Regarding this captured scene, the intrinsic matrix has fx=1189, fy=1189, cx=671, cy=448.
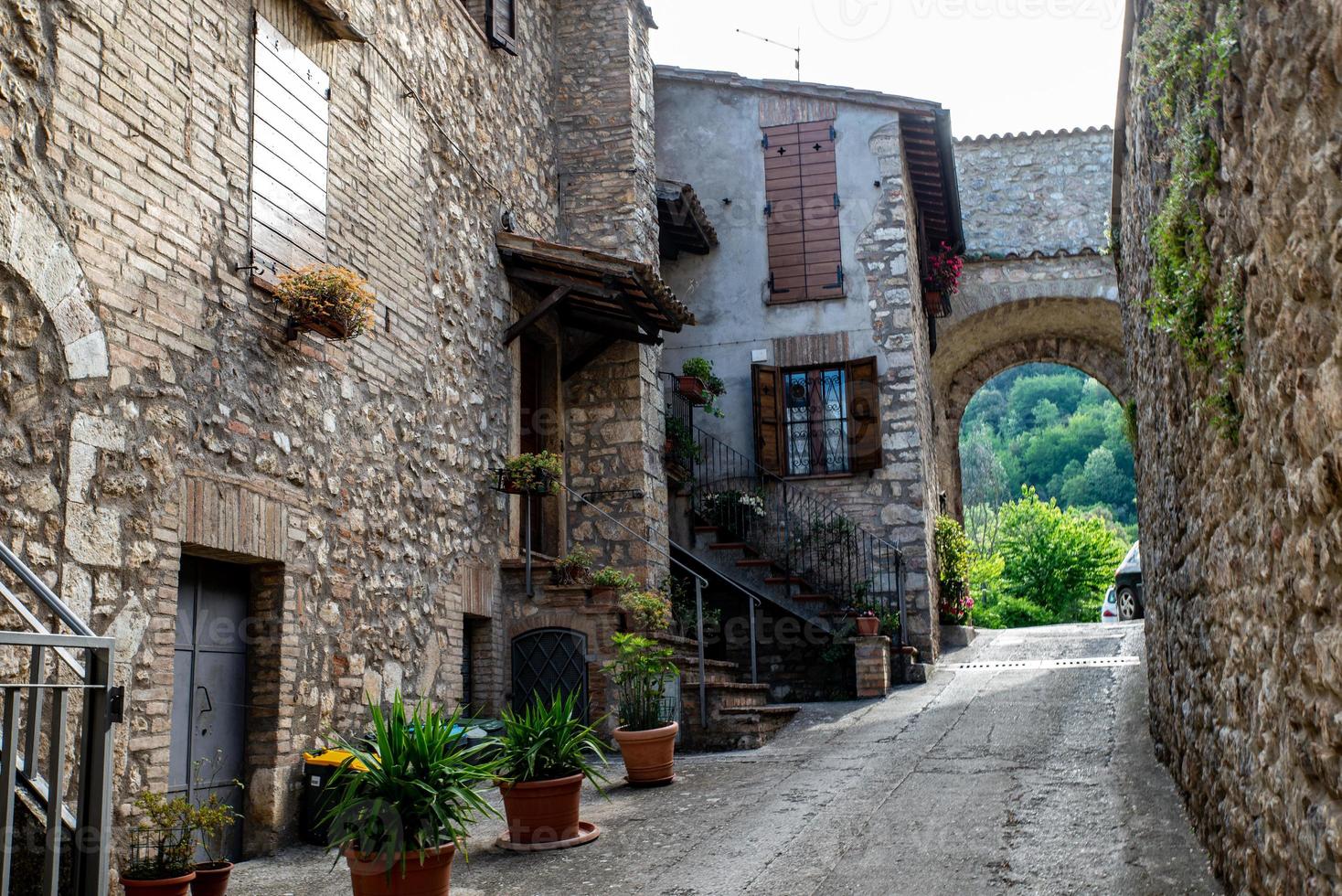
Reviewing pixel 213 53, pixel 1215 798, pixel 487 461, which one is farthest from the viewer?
pixel 487 461

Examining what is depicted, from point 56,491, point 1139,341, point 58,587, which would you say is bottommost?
point 58,587

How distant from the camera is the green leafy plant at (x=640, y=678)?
7.79 meters

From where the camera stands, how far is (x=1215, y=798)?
15.1 ft

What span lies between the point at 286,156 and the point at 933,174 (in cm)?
932

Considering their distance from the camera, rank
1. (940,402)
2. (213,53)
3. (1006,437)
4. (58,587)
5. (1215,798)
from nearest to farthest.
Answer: (1215,798)
(58,587)
(213,53)
(940,402)
(1006,437)

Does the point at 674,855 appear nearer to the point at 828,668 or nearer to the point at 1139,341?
the point at 1139,341

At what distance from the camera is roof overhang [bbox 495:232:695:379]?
366 inches

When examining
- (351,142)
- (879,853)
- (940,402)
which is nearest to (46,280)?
(351,142)

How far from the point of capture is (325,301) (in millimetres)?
6582

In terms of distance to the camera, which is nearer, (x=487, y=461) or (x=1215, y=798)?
(x=1215, y=798)

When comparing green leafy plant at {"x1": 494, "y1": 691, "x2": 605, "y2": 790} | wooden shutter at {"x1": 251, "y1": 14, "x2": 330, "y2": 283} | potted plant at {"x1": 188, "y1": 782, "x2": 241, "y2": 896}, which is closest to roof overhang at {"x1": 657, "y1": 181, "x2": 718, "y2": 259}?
wooden shutter at {"x1": 251, "y1": 14, "x2": 330, "y2": 283}

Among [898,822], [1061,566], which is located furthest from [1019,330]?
[898,822]

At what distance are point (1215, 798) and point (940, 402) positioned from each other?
42.8 ft

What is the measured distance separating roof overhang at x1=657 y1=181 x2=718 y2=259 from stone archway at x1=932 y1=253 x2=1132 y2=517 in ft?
14.7
